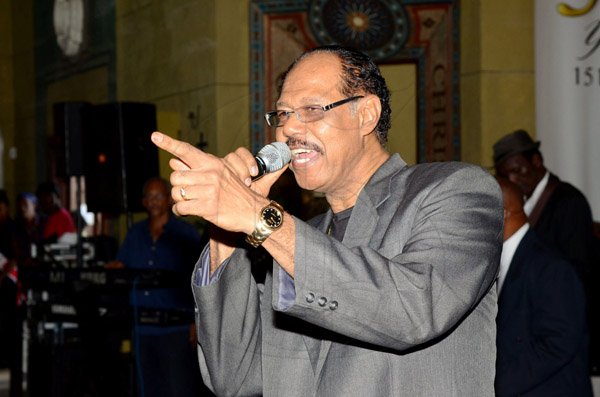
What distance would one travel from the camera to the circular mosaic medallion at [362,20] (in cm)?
823

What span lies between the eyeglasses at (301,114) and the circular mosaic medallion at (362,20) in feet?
20.9

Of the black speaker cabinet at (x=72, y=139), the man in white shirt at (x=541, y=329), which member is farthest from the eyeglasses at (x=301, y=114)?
the black speaker cabinet at (x=72, y=139)

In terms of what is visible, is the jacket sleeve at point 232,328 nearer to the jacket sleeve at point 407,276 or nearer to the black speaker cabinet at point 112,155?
the jacket sleeve at point 407,276

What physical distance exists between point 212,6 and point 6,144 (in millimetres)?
8103

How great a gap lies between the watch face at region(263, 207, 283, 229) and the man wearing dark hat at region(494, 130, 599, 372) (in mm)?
3751

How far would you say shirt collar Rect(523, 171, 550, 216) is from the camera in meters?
5.48

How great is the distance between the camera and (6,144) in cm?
1550

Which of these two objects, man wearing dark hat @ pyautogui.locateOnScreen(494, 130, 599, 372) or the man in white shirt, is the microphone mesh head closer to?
the man in white shirt

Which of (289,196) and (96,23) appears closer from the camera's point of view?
(289,196)

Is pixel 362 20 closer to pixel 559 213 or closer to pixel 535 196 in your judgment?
pixel 535 196

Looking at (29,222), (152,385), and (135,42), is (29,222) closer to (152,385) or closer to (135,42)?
(135,42)

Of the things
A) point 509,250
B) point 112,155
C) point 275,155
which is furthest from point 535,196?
point 275,155

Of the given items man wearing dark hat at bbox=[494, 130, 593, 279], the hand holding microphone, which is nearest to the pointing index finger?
the hand holding microphone

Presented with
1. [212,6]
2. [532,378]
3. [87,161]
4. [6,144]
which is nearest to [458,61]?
[212,6]
